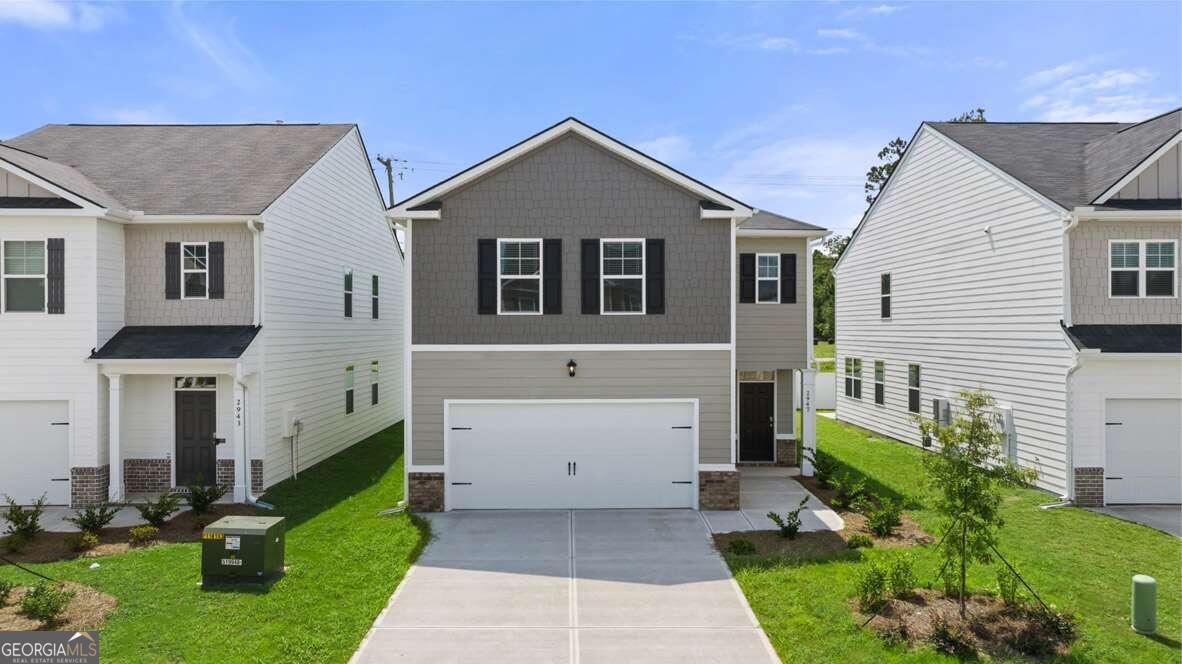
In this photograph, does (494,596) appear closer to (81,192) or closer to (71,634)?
(71,634)

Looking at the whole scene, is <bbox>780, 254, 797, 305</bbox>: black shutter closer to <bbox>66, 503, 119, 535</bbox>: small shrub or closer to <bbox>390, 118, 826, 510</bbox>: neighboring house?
<bbox>390, 118, 826, 510</bbox>: neighboring house

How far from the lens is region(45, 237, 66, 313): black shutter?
40.7 feet

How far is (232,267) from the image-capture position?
13.4m

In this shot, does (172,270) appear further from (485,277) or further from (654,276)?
(654,276)

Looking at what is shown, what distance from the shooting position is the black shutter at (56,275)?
1241cm

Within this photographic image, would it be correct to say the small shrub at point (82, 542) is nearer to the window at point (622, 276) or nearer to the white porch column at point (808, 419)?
the window at point (622, 276)

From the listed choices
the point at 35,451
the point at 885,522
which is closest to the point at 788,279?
the point at 885,522

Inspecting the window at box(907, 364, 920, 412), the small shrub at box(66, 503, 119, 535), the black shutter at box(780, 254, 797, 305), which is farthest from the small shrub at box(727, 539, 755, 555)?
the window at box(907, 364, 920, 412)

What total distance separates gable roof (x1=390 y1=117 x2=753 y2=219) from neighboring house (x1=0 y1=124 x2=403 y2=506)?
3.68m

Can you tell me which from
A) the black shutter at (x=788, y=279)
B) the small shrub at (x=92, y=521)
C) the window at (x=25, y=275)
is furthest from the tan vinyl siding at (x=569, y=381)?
the window at (x=25, y=275)

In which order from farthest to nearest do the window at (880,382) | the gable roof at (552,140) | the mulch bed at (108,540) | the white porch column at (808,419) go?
1. the window at (880,382)
2. the white porch column at (808,419)
3. the gable roof at (552,140)
4. the mulch bed at (108,540)

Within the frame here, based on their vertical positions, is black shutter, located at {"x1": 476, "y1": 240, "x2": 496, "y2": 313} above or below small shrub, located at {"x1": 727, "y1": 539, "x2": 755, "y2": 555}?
above

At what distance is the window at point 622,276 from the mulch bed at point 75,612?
8571 mm

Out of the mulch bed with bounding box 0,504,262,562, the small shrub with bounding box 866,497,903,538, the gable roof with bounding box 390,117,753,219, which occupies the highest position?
the gable roof with bounding box 390,117,753,219
